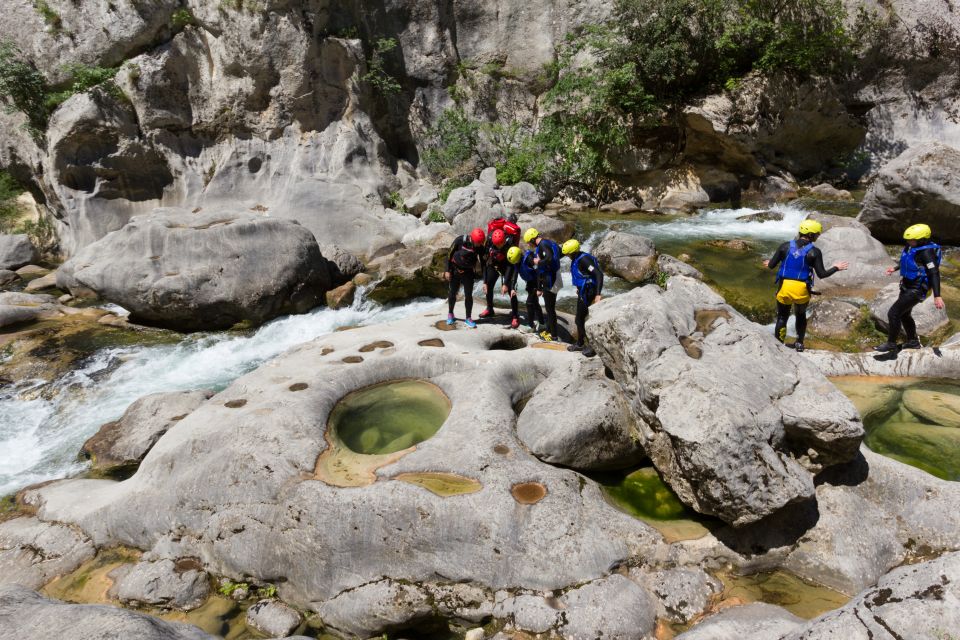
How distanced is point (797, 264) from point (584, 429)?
498 cm

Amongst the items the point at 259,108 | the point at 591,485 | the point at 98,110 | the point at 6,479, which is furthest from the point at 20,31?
the point at 591,485

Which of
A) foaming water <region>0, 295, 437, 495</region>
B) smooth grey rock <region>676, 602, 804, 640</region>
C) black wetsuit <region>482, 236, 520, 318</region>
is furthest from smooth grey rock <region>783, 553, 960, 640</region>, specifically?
foaming water <region>0, 295, 437, 495</region>

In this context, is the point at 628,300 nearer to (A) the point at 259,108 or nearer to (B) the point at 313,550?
(B) the point at 313,550

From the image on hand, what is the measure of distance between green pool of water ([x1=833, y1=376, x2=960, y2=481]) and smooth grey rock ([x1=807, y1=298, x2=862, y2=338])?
2.57m

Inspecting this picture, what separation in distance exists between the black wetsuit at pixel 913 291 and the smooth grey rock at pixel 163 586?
409 inches

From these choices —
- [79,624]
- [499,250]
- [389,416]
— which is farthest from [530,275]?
[79,624]

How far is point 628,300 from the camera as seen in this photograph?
676 cm

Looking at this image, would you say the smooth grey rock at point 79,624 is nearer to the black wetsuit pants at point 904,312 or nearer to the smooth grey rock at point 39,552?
the smooth grey rock at point 39,552

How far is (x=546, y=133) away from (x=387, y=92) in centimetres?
768

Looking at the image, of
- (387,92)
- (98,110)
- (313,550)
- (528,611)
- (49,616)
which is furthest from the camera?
(387,92)

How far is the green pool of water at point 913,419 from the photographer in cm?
618

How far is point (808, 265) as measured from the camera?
8.10 metres

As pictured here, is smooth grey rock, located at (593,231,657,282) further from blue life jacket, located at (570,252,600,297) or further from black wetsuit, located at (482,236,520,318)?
blue life jacket, located at (570,252,600,297)

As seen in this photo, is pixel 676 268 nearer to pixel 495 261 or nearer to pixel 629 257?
pixel 629 257
